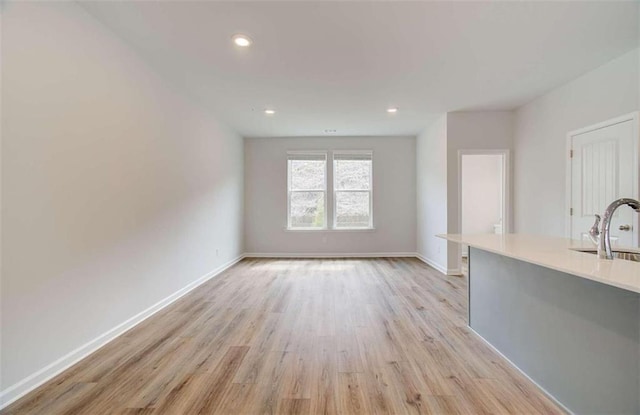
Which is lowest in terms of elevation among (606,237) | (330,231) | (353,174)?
(330,231)

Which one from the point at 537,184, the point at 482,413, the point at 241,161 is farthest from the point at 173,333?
the point at 537,184

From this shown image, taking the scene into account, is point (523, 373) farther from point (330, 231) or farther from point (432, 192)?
point (330, 231)

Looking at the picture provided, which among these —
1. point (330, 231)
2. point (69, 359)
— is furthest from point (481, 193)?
point (69, 359)

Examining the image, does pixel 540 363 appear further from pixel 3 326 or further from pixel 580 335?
pixel 3 326

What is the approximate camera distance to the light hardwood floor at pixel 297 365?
157 cm

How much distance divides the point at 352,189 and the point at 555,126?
3479mm

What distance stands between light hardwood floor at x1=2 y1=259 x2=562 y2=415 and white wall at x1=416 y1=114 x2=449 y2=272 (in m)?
1.71

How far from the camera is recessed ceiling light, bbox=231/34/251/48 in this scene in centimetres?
237

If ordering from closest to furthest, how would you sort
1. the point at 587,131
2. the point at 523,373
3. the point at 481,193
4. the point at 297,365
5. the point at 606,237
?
the point at 606,237
the point at 523,373
the point at 297,365
the point at 587,131
the point at 481,193

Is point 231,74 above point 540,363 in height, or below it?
above

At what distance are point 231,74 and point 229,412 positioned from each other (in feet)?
10.1

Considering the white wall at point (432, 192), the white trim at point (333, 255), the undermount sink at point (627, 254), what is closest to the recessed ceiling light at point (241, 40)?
the undermount sink at point (627, 254)

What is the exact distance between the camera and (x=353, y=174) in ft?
19.8

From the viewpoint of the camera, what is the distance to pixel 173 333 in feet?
8.05
